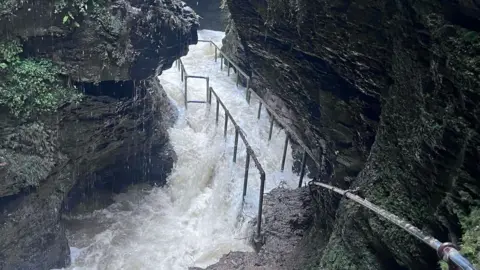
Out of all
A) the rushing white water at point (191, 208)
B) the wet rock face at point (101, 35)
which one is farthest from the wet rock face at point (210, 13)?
the wet rock face at point (101, 35)

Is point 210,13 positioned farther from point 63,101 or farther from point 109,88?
point 63,101

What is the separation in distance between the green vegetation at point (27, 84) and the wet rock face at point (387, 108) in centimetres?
488

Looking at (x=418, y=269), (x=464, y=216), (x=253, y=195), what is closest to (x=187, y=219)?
(x=253, y=195)

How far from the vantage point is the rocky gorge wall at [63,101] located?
926cm

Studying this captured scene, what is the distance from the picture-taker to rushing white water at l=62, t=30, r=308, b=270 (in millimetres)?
10719

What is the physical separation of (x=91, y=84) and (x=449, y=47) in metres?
8.63

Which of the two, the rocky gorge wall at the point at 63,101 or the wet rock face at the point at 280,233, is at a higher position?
the rocky gorge wall at the point at 63,101

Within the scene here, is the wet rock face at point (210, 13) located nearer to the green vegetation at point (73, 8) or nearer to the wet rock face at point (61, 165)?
the wet rock face at point (61, 165)

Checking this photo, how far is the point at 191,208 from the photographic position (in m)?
13.0

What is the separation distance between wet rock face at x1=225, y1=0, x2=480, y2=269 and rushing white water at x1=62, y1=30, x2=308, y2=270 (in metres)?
3.23

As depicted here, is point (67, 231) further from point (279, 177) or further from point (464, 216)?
point (464, 216)

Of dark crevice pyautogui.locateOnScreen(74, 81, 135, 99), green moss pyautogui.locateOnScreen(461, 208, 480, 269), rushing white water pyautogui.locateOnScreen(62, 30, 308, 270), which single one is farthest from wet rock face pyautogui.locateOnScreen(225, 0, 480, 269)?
dark crevice pyautogui.locateOnScreen(74, 81, 135, 99)

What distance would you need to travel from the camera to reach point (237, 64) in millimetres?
20344

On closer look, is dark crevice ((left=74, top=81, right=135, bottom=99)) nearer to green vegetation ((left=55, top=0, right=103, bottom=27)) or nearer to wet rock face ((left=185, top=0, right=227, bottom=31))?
green vegetation ((left=55, top=0, right=103, bottom=27))
